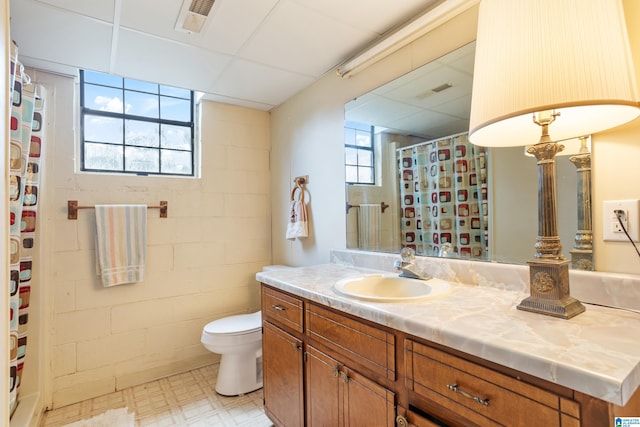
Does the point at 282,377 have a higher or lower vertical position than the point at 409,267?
lower

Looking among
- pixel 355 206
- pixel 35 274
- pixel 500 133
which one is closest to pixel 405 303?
pixel 500 133

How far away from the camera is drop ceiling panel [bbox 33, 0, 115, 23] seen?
57.1 inches

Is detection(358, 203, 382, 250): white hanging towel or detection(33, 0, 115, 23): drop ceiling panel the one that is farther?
detection(358, 203, 382, 250): white hanging towel

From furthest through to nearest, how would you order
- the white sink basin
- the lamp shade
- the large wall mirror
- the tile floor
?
the tile floor, the white sink basin, the large wall mirror, the lamp shade

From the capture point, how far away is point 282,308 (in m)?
1.57

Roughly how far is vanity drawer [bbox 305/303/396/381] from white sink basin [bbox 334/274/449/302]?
126mm

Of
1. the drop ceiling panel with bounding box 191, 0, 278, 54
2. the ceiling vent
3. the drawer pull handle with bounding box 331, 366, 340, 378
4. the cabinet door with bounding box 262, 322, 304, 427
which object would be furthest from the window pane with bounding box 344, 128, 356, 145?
the drawer pull handle with bounding box 331, 366, 340, 378

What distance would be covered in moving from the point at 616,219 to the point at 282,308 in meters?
1.36

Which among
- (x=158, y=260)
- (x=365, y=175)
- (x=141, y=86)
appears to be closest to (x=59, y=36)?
(x=141, y=86)

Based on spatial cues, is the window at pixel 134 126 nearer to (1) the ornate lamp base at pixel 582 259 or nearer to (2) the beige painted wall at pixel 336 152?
(2) the beige painted wall at pixel 336 152

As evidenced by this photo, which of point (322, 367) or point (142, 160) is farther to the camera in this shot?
point (142, 160)

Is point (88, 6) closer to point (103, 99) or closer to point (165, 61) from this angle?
point (165, 61)

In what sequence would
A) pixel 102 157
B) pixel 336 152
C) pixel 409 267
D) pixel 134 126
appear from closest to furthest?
1. pixel 409 267
2. pixel 336 152
3. pixel 102 157
4. pixel 134 126

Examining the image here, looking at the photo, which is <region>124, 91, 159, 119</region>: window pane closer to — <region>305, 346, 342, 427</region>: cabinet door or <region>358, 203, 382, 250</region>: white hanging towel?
<region>358, 203, 382, 250</region>: white hanging towel
